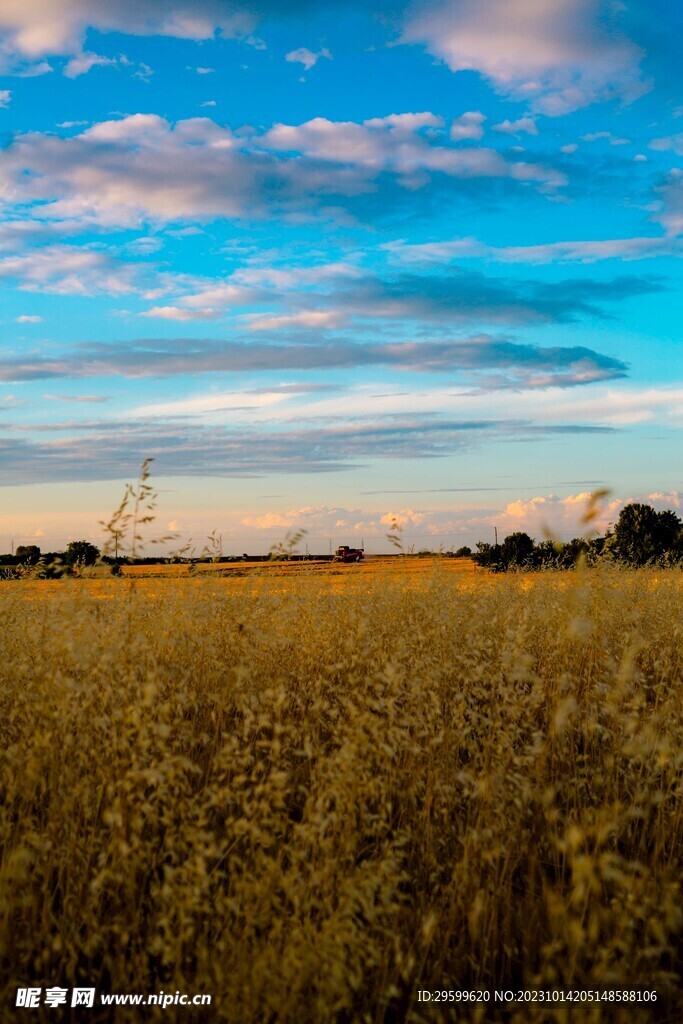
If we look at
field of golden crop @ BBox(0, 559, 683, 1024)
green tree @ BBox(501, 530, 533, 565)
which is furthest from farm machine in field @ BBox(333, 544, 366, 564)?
field of golden crop @ BBox(0, 559, 683, 1024)

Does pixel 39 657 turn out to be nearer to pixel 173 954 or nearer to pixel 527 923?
pixel 173 954

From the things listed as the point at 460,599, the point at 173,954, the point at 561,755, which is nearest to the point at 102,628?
the point at 173,954

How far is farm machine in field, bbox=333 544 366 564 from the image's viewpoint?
3766 centimetres

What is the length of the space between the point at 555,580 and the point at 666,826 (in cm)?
592

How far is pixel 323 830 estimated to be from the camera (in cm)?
275

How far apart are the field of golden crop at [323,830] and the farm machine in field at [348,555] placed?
103 ft

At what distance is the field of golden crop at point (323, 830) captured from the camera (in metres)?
2.62

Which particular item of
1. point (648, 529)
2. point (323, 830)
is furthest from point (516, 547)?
point (323, 830)

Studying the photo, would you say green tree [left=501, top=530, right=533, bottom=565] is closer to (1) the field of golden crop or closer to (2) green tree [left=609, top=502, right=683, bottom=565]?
(2) green tree [left=609, top=502, right=683, bottom=565]

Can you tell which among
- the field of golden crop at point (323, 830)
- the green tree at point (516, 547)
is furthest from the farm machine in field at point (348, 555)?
the field of golden crop at point (323, 830)

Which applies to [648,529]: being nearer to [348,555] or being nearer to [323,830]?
[348,555]

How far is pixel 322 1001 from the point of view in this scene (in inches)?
93.3

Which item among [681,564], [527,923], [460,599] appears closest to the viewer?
[527,923]

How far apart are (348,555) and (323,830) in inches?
1397
